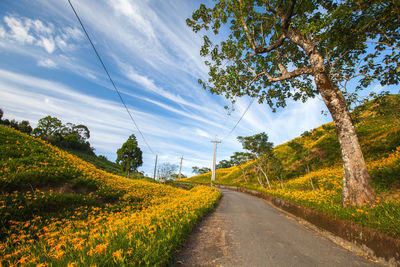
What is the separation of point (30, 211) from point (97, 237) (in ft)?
15.1

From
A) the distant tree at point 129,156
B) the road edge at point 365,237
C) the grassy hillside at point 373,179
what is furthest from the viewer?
the distant tree at point 129,156

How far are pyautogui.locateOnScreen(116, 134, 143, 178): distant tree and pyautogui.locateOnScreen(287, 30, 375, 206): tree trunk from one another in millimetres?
31416

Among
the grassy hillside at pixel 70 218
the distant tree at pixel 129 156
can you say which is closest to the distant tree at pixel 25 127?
the distant tree at pixel 129 156

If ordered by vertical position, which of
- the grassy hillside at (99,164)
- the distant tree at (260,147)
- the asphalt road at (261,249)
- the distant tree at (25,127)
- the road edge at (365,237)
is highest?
the distant tree at (25,127)

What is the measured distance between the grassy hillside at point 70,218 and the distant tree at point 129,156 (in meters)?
20.9

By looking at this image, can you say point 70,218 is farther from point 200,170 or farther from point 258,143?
point 200,170

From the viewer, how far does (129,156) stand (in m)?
31.1

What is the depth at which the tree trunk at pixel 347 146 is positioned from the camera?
4.95m

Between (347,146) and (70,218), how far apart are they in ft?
34.6

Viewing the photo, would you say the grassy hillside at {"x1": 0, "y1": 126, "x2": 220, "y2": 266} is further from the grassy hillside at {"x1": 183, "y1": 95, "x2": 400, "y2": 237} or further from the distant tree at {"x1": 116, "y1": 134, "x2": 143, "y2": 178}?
the distant tree at {"x1": 116, "y1": 134, "x2": 143, "y2": 178}

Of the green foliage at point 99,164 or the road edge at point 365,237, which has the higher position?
the green foliage at point 99,164

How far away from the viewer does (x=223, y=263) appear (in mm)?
2861

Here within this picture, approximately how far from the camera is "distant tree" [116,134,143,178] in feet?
101

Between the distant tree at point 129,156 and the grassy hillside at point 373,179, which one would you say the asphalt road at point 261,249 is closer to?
the grassy hillside at point 373,179
